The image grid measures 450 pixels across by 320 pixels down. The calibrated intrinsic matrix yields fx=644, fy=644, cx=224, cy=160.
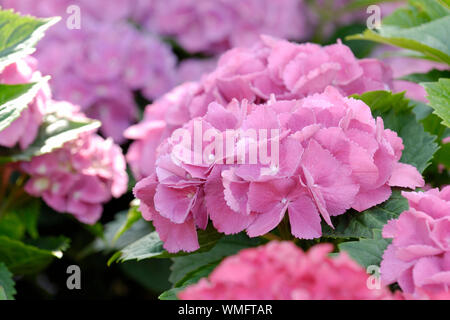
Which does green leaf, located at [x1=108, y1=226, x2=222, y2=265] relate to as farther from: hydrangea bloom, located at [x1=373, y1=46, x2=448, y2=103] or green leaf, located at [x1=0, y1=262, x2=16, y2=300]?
hydrangea bloom, located at [x1=373, y1=46, x2=448, y2=103]

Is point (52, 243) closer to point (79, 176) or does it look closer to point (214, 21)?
point (79, 176)

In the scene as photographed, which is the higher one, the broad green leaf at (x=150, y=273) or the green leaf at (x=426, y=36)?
the green leaf at (x=426, y=36)

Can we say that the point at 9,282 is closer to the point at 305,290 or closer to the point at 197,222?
the point at 197,222

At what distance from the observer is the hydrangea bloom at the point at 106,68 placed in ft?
Answer: 4.91

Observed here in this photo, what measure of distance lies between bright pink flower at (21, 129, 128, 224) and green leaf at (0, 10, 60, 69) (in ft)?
0.80

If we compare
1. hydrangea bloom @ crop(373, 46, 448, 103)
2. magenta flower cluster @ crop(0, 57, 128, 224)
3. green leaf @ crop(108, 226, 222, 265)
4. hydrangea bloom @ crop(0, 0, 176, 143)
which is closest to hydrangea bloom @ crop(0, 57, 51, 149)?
magenta flower cluster @ crop(0, 57, 128, 224)

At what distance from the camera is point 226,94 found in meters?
0.99

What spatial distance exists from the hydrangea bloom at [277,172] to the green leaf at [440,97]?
0.23 ft

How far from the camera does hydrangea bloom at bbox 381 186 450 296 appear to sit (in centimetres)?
62

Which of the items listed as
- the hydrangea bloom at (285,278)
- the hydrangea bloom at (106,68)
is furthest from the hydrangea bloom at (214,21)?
the hydrangea bloom at (285,278)

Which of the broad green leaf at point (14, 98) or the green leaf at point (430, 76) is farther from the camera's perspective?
the green leaf at point (430, 76)

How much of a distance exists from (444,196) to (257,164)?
204mm

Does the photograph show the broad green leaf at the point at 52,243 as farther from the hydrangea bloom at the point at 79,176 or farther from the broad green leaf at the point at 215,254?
the broad green leaf at the point at 215,254

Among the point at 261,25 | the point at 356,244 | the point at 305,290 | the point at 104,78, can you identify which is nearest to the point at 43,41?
the point at 104,78
